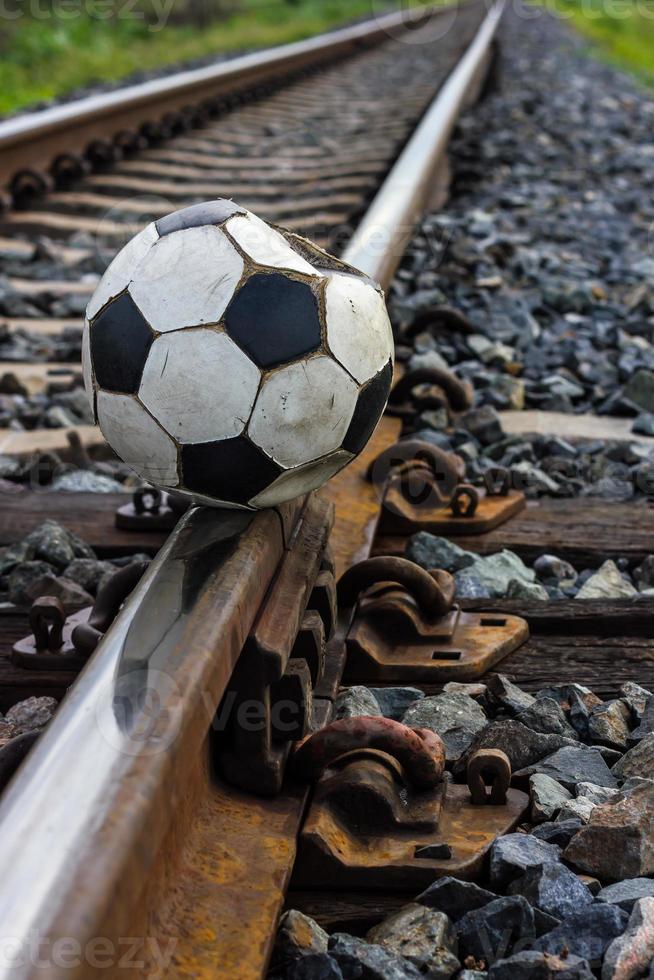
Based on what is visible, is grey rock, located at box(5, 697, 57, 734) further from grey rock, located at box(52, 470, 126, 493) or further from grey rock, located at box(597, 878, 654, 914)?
grey rock, located at box(52, 470, 126, 493)

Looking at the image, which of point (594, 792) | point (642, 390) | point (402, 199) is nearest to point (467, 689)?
point (594, 792)

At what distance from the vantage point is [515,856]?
5.57 ft

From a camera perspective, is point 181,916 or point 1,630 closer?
point 181,916

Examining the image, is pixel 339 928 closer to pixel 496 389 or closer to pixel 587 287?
pixel 496 389

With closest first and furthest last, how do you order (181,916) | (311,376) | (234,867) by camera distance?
(181,916)
(234,867)
(311,376)

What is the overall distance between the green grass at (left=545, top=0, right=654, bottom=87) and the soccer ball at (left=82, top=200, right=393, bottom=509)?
42.4 feet

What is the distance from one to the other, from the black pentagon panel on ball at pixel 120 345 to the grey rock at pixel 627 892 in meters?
0.98

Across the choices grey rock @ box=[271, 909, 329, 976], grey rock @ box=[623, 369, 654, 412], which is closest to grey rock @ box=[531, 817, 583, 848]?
grey rock @ box=[271, 909, 329, 976]

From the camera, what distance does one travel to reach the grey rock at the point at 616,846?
1681 mm

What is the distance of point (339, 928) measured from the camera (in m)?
1.65

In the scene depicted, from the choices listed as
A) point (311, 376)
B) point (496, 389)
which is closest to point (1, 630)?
point (311, 376)

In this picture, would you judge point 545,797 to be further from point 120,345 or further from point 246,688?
point 120,345

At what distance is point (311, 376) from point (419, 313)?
232 cm

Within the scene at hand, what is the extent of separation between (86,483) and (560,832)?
1.84 m
